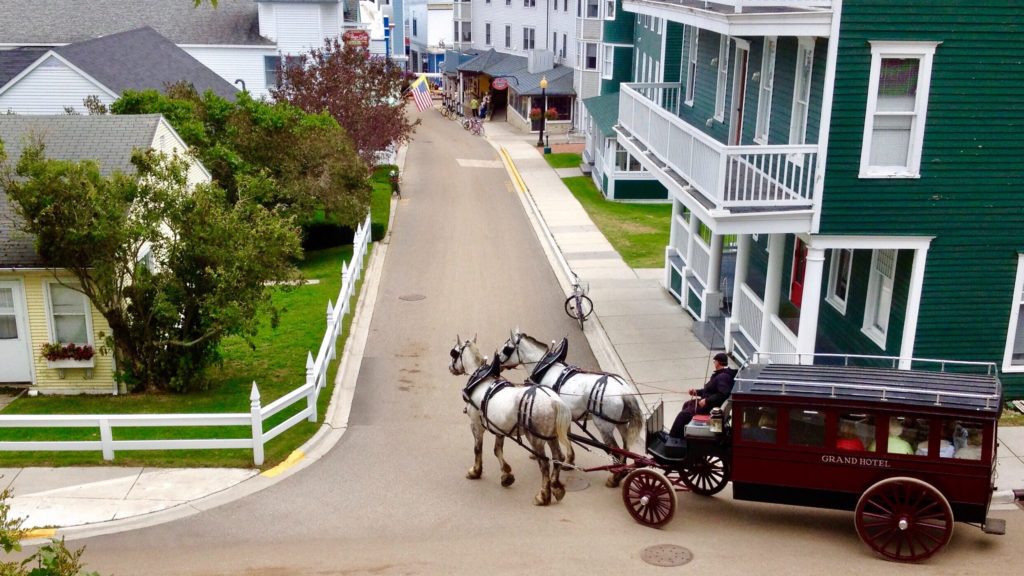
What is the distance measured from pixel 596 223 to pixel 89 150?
60.6ft

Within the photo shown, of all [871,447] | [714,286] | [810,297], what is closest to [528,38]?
[714,286]

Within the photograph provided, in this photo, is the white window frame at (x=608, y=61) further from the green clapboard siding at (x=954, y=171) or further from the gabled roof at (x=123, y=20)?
the green clapboard siding at (x=954, y=171)

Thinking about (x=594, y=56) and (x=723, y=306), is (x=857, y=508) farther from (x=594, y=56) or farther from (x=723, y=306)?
(x=594, y=56)

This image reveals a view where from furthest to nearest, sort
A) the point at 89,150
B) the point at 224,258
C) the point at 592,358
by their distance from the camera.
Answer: the point at 592,358, the point at 89,150, the point at 224,258

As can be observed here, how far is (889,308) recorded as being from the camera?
15992 mm

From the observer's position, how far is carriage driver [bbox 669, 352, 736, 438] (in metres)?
12.5

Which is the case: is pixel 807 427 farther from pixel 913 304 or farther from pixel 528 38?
pixel 528 38

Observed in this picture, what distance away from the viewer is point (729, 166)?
15320 millimetres

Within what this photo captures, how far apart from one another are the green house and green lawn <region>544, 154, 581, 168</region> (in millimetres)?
28433

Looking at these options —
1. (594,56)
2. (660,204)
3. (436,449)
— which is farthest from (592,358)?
(594,56)

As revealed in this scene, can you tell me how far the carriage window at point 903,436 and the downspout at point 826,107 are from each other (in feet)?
15.9

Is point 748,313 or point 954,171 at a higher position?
point 954,171

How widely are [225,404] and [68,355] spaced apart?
9.89 feet

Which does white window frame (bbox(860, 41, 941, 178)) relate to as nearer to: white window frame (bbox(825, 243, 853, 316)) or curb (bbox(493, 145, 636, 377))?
white window frame (bbox(825, 243, 853, 316))
